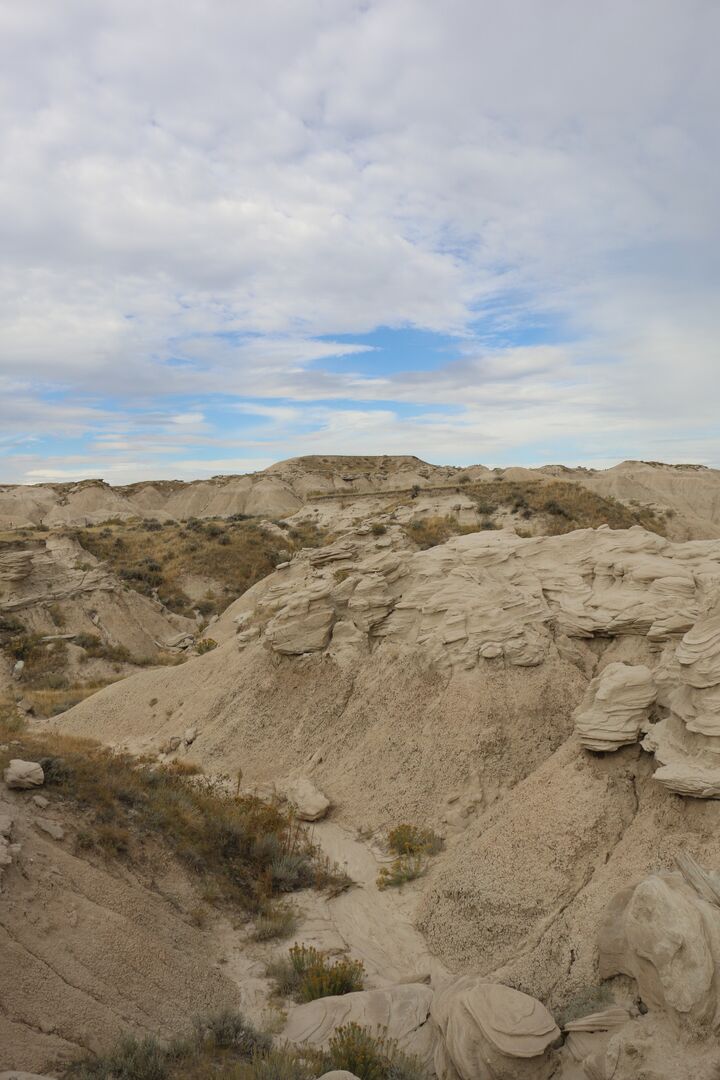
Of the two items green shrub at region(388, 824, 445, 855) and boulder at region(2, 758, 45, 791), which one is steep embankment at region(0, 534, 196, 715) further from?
green shrub at region(388, 824, 445, 855)

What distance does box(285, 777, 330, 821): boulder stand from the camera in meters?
10.5

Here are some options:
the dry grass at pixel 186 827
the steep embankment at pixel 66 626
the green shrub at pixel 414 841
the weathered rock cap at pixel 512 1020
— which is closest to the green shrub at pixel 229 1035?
the weathered rock cap at pixel 512 1020

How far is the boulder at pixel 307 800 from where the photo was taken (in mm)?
10461

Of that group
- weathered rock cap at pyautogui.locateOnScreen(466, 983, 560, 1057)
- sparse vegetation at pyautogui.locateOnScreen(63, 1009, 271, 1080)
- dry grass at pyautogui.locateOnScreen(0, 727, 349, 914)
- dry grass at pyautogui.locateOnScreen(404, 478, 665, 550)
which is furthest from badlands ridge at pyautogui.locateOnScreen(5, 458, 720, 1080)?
Result: dry grass at pyautogui.locateOnScreen(404, 478, 665, 550)

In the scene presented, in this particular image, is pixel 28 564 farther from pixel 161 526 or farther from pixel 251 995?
pixel 251 995

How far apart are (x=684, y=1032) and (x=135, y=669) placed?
19225mm

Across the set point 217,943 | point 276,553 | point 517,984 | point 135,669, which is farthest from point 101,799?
point 276,553

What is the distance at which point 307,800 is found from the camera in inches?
421

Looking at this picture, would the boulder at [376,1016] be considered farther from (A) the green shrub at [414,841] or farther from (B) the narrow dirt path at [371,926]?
(A) the green shrub at [414,841]

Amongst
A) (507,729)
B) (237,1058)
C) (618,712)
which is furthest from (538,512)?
(237,1058)

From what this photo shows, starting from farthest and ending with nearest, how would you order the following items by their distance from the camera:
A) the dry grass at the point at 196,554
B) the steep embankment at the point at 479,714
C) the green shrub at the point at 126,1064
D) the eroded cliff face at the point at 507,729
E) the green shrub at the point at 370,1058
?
1. the dry grass at the point at 196,554
2. the steep embankment at the point at 479,714
3. the eroded cliff face at the point at 507,729
4. the green shrub at the point at 370,1058
5. the green shrub at the point at 126,1064

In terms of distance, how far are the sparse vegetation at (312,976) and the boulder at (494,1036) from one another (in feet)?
4.10

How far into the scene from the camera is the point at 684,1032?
4.77 meters

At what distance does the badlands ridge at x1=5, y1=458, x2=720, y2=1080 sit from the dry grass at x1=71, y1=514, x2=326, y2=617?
395 inches
